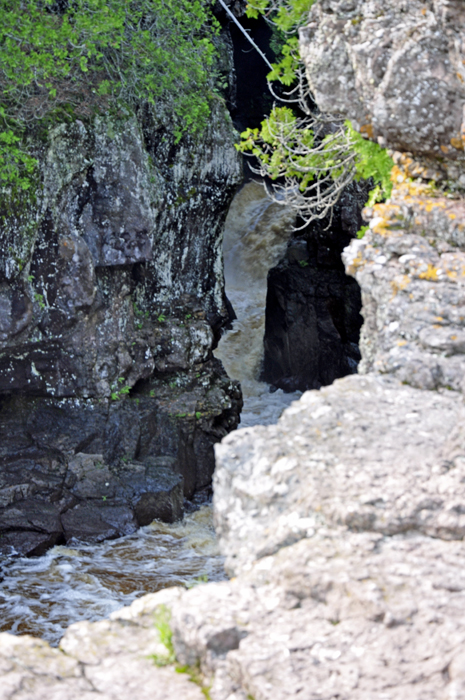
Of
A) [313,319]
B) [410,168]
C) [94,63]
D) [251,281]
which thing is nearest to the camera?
[410,168]

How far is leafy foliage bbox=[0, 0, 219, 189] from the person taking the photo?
9938 millimetres

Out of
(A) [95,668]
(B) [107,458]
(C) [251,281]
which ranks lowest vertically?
(B) [107,458]

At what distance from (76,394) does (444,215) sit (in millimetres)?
10172

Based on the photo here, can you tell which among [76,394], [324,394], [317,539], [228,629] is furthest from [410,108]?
[76,394]

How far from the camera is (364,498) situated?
9.60 feet

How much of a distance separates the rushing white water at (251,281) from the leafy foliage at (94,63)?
316 inches

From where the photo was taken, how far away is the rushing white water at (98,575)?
9.56 m


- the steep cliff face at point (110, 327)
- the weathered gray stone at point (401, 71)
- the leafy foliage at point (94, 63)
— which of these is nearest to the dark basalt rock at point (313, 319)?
the steep cliff face at point (110, 327)

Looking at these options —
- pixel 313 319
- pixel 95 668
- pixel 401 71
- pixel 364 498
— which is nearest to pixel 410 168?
pixel 401 71

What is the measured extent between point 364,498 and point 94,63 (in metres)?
11.6

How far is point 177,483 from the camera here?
13039 mm

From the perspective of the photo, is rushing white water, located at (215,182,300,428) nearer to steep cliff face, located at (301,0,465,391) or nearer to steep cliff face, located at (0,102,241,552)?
steep cliff face, located at (0,102,241,552)

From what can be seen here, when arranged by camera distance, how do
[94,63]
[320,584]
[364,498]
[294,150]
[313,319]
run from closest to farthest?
[320,584], [364,498], [294,150], [94,63], [313,319]

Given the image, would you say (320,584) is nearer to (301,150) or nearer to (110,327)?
(301,150)
